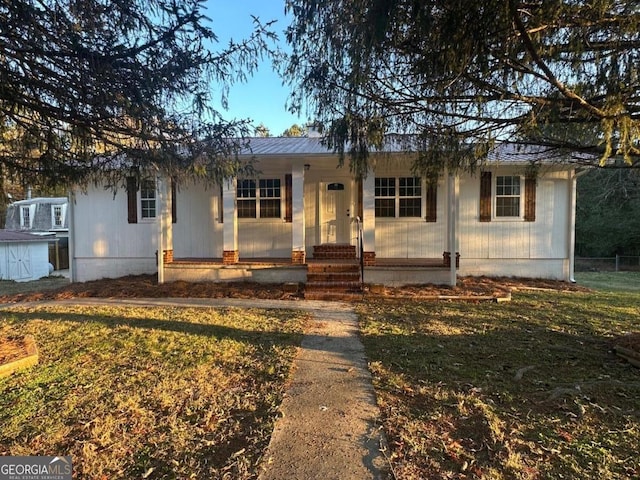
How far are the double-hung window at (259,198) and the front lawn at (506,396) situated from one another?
5461mm

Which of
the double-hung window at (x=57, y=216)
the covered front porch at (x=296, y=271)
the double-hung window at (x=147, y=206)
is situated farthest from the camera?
the double-hung window at (x=57, y=216)

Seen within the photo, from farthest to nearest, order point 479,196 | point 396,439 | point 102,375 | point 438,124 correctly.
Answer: point 479,196
point 438,124
point 102,375
point 396,439

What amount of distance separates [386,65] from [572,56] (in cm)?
172

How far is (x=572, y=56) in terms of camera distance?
358 centimetres

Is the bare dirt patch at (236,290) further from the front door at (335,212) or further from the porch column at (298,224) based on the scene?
the front door at (335,212)

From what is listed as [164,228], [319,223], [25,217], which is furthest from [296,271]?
[25,217]

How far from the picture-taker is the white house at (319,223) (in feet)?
32.6

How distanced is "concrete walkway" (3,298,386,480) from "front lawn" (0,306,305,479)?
155 millimetres

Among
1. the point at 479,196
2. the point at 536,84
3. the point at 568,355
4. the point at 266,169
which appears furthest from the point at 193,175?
the point at 479,196

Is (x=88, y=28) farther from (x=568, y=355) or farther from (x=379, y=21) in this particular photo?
(x=568, y=355)

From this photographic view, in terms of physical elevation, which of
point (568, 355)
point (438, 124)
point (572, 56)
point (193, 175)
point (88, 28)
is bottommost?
point (568, 355)

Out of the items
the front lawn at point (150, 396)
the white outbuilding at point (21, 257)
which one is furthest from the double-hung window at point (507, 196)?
the white outbuilding at point (21, 257)

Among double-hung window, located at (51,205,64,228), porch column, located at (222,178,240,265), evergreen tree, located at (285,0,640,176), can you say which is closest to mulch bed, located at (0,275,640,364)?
porch column, located at (222,178,240,265)

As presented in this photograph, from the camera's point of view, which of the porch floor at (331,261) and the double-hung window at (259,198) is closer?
the porch floor at (331,261)
